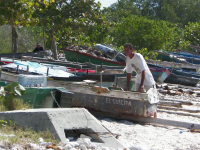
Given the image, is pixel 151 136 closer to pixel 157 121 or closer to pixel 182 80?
pixel 157 121

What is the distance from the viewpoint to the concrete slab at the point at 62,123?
5.68m

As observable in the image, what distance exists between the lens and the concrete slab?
568 cm

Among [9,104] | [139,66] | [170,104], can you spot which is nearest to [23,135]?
[9,104]

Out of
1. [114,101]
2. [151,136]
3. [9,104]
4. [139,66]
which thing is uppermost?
[139,66]

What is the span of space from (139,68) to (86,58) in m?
11.8

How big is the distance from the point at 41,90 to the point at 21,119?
1.68 m

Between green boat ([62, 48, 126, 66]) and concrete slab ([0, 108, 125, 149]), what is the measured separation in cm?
1239

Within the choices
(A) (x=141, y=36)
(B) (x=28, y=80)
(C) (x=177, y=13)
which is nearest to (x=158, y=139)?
(B) (x=28, y=80)

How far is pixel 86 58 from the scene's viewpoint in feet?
63.5

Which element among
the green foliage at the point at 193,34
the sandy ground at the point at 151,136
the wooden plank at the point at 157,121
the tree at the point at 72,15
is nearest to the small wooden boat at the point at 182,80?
the tree at the point at 72,15

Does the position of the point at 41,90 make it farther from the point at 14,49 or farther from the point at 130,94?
the point at 14,49

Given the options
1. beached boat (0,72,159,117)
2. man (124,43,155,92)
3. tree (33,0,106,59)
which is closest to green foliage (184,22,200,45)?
tree (33,0,106,59)

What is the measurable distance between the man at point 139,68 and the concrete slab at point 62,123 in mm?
2115

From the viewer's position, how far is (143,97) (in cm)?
811
